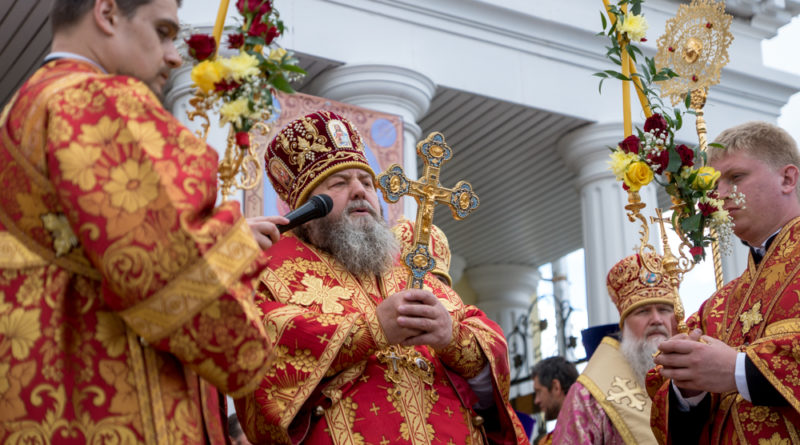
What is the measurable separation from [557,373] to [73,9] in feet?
17.0

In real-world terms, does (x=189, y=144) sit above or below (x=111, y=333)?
above

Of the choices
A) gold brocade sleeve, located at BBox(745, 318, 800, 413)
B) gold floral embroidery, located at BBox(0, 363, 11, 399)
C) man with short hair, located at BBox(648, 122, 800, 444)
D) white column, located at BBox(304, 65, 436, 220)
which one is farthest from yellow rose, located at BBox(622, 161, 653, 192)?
white column, located at BBox(304, 65, 436, 220)

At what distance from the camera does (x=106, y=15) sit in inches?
105

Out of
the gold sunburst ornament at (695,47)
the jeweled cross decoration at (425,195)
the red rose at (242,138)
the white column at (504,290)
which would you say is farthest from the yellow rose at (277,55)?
the white column at (504,290)

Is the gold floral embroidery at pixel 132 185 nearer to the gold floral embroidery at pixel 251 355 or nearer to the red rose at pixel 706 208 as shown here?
the gold floral embroidery at pixel 251 355

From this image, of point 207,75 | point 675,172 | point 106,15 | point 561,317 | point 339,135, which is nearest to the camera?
point 106,15

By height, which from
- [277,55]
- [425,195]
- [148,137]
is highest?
[277,55]

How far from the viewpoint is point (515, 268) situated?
15.0m

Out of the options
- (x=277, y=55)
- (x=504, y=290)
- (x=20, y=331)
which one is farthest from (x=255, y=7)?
(x=504, y=290)

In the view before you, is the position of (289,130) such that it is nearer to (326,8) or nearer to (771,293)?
(771,293)

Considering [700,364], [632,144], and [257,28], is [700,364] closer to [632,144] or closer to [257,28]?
[632,144]

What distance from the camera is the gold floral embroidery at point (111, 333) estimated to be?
2504 mm

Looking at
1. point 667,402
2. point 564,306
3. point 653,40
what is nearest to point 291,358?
point 667,402

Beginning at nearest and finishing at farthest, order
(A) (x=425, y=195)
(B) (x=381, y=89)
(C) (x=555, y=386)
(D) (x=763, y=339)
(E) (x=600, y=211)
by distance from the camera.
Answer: (D) (x=763, y=339)
(A) (x=425, y=195)
(C) (x=555, y=386)
(B) (x=381, y=89)
(E) (x=600, y=211)
